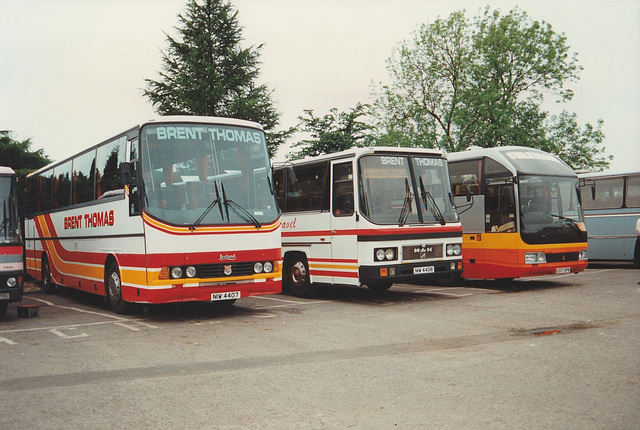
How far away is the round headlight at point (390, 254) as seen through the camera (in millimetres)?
12945

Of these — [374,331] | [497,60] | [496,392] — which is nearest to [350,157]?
[374,331]

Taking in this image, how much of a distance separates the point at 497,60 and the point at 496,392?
4220 centimetres

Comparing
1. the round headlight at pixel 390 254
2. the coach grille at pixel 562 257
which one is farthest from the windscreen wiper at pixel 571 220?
the round headlight at pixel 390 254

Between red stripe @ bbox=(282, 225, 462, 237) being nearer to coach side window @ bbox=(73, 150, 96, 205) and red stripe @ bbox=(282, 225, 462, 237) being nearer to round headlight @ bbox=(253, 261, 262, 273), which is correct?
round headlight @ bbox=(253, 261, 262, 273)

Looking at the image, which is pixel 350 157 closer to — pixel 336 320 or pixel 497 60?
pixel 336 320

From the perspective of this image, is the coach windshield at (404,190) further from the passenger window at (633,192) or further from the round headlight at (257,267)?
the passenger window at (633,192)

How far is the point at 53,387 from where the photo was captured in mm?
6645

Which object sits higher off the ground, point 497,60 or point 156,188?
point 497,60

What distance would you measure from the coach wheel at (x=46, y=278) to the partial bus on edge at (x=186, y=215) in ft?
15.3

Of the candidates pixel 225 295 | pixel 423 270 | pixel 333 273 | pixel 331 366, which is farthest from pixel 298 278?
pixel 331 366

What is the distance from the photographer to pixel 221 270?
11.1 metres

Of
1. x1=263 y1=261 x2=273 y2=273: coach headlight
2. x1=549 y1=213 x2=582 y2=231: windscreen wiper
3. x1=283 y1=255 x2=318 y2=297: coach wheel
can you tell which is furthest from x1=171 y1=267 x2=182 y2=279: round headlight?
x1=549 y1=213 x2=582 y2=231: windscreen wiper

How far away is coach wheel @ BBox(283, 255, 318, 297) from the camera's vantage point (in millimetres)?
14734

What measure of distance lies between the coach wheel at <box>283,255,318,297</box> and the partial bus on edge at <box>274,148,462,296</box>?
0.12 feet
